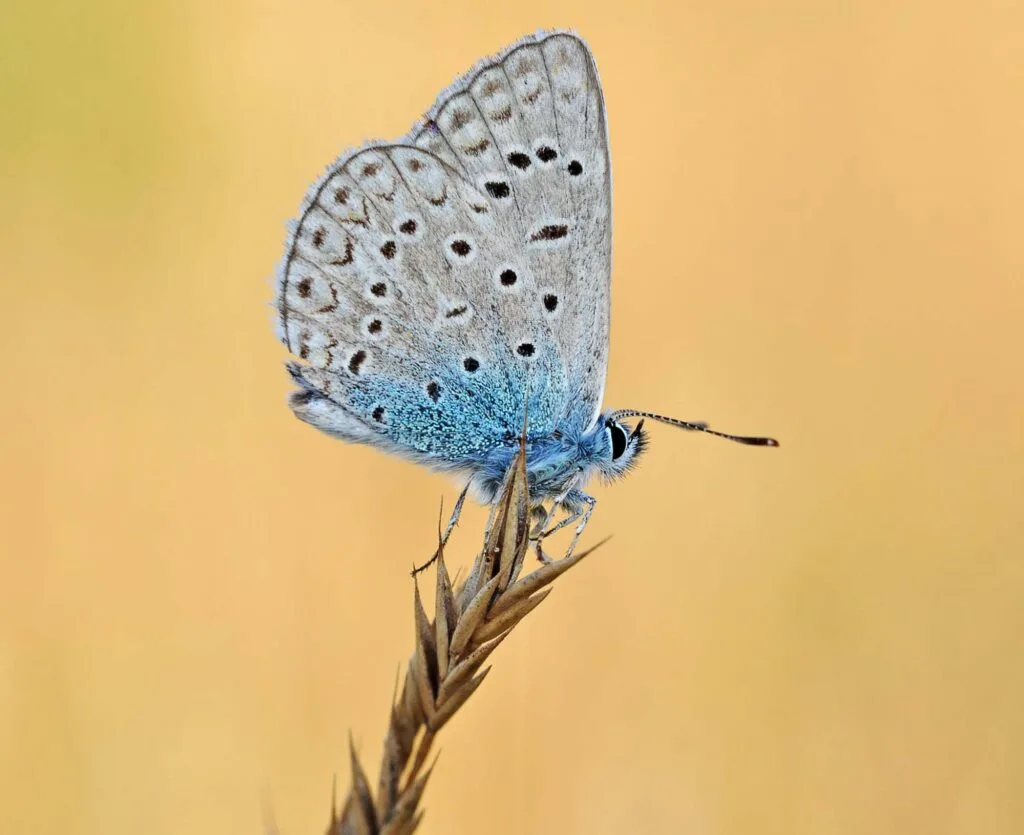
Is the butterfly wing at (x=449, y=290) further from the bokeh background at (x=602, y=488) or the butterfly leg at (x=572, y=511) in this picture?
the bokeh background at (x=602, y=488)

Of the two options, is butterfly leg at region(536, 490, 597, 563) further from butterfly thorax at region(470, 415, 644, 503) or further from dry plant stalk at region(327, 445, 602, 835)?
dry plant stalk at region(327, 445, 602, 835)

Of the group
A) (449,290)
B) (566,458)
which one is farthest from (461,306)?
(566,458)

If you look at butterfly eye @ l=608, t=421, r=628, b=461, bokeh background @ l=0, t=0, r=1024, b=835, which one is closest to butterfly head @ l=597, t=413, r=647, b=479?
butterfly eye @ l=608, t=421, r=628, b=461

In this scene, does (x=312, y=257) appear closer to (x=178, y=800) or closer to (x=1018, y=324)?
(x=178, y=800)

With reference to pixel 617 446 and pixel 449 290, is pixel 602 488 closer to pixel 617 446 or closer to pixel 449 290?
pixel 617 446

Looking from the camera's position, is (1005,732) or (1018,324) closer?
(1005,732)

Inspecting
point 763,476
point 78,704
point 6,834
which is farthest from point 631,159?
point 6,834
